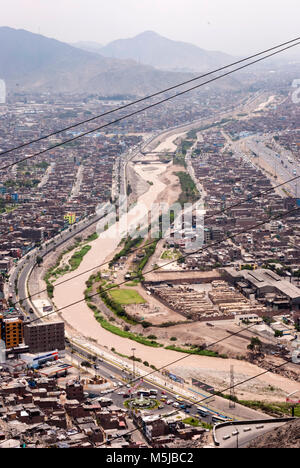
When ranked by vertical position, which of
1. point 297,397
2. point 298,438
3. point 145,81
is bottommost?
point 297,397

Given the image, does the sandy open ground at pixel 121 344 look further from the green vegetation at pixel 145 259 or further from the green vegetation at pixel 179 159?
the green vegetation at pixel 179 159

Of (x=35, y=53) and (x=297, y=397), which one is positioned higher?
(x=35, y=53)

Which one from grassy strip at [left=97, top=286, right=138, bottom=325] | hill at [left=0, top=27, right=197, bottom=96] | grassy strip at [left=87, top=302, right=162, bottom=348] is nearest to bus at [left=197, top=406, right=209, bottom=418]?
grassy strip at [left=87, top=302, right=162, bottom=348]

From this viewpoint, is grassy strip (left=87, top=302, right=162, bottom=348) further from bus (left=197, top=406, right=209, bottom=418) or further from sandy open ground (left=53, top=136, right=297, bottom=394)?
bus (left=197, top=406, right=209, bottom=418)

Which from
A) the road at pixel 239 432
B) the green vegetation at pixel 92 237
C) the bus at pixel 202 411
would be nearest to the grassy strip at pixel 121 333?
the bus at pixel 202 411

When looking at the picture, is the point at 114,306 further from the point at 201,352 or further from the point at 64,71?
the point at 64,71

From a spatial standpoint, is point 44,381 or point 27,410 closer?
point 27,410

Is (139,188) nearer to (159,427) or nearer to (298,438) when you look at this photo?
(159,427)

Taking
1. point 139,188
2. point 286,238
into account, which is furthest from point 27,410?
point 139,188
